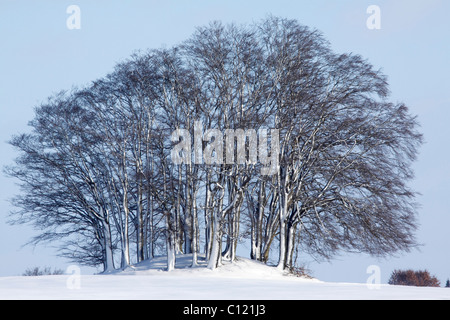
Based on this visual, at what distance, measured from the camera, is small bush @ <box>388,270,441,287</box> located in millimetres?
48469

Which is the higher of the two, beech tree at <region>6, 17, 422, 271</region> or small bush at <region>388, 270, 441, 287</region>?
beech tree at <region>6, 17, 422, 271</region>

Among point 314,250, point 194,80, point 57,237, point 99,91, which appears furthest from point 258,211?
point 57,237

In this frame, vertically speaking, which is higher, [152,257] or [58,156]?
[58,156]

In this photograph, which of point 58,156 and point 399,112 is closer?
point 399,112

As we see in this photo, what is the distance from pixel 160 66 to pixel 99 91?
12.6 ft

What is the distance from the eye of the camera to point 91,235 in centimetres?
3362

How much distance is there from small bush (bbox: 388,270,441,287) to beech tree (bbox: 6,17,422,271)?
21.9 meters

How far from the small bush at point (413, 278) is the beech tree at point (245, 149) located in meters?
21.9

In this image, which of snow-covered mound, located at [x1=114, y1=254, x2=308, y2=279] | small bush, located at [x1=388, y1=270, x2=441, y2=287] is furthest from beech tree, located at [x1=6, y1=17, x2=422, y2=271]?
small bush, located at [x1=388, y1=270, x2=441, y2=287]

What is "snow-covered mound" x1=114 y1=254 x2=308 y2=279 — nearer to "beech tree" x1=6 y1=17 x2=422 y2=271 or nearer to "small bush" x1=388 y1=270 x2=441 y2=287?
"beech tree" x1=6 y1=17 x2=422 y2=271

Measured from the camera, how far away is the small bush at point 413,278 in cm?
4847

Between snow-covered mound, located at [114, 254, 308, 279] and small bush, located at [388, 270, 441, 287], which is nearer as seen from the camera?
snow-covered mound, located at [114, 254, 308, 279]
